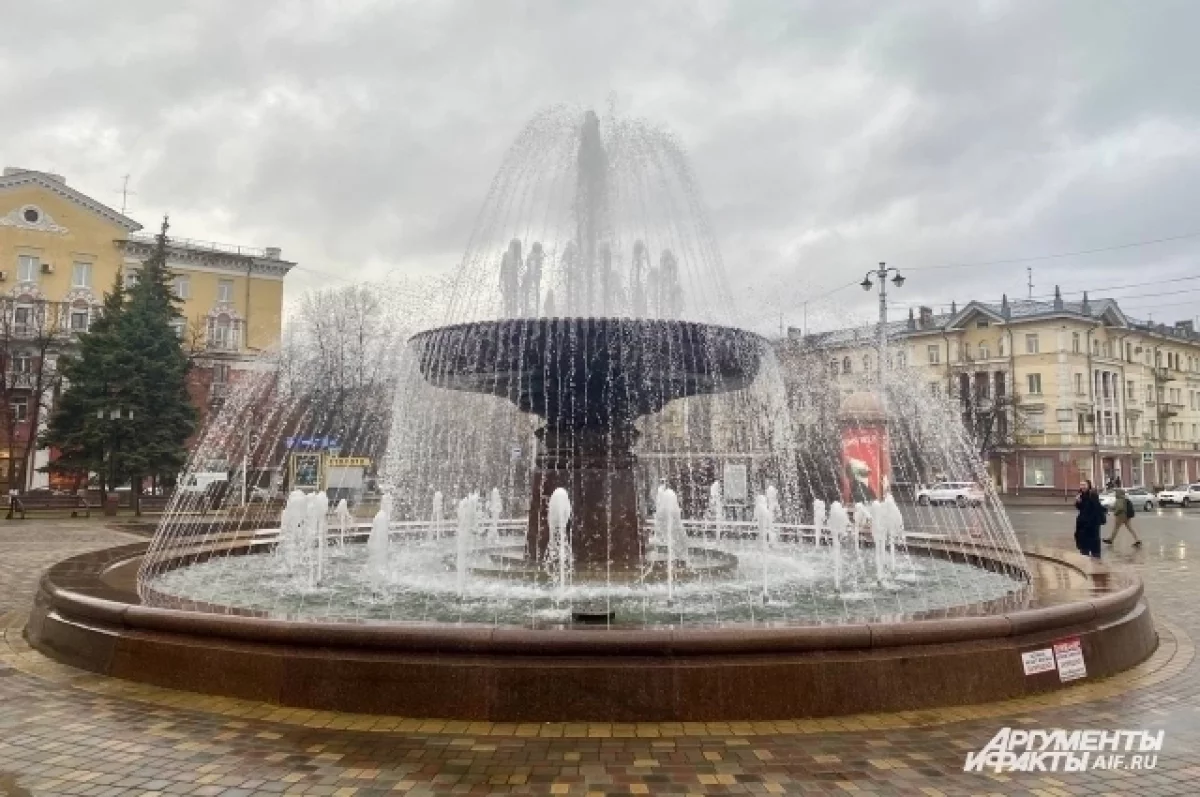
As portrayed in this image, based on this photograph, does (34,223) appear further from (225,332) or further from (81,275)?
(225,332)

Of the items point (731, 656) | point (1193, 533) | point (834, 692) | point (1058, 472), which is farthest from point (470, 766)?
point (1058, 472)

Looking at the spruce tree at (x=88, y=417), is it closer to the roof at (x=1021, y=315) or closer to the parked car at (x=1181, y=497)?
the roof at (x=1021, y=315)

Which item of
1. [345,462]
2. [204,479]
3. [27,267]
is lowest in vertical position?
[204,479]

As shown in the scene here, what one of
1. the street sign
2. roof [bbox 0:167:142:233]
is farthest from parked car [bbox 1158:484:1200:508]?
roof [bbox 0:167:142:233]

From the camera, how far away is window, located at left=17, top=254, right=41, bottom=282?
1895 inches

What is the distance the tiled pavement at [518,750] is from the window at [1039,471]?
185ft

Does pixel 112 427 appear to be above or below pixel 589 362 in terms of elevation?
above

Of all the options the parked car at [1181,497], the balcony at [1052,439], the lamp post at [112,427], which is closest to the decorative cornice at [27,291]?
the lamp post at [112,427]

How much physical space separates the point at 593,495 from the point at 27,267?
5043 centimetres

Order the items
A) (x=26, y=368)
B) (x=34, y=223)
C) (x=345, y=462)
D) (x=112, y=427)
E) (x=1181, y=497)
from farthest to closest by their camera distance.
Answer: (x=34, y=223) < (x=1181, y=497) < (x=26, y=368) < (x=345, y=462) < (x=112, y=427)

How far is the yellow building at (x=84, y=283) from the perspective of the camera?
44.4 metres

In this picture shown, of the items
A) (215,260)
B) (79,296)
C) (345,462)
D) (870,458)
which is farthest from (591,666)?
(215,260)

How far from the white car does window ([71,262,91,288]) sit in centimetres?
4916

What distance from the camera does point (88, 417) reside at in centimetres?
3198
